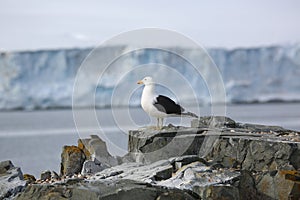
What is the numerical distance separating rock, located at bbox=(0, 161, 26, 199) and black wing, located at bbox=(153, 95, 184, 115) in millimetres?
2105

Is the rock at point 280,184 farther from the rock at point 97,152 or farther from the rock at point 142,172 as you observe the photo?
the rock at point 97,152

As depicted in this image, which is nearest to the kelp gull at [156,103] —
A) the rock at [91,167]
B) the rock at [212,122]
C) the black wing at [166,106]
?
the black wing at [166,106]

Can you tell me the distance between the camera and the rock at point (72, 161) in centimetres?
905

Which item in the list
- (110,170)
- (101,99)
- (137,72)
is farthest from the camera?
(101,99)

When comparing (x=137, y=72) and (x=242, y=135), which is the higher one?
(x=137, y=72)

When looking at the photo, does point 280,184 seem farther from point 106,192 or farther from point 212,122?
point 212,122

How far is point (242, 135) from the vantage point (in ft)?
28.2

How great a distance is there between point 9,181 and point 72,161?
1545 millimetres

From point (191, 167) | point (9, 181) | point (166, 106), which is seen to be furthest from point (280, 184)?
point (9, 181)

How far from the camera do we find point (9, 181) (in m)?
7.74

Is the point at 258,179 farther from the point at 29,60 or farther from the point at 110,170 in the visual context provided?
the point at 29,60

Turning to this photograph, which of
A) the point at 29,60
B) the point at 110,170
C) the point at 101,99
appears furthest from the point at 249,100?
the point at 110,170

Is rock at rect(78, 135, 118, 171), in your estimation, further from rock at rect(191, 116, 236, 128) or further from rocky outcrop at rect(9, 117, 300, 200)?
rock at rect(191, 116, 236, 128)

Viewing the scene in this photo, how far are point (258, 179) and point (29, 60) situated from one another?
3961 centimetres
